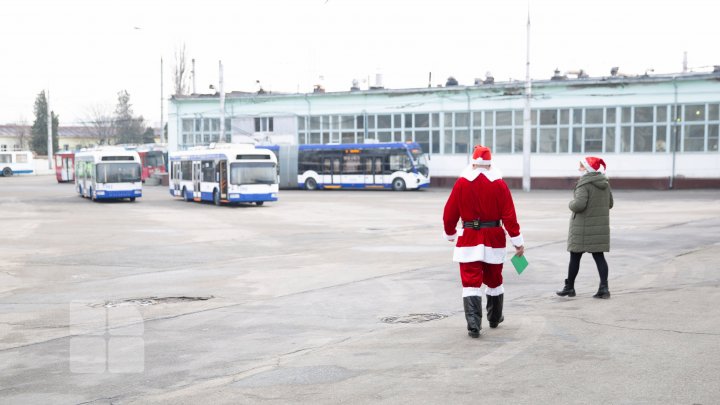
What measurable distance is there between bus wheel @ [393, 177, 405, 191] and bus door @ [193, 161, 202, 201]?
606 inches

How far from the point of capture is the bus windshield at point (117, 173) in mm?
41000

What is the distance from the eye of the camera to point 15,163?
87.4 meters

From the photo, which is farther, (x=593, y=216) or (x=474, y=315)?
(x=593, y=216)

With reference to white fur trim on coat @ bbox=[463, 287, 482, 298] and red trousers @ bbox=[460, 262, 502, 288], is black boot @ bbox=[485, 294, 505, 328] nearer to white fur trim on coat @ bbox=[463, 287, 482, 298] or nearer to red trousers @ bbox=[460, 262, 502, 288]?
red trousers @ bbox=[460, 262, 502, 288]

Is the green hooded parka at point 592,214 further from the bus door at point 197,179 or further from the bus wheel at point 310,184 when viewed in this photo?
the bus wheel at point 310,184

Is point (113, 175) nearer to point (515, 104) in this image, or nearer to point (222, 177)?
point (222, 177)

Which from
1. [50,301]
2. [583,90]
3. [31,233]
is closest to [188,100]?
[583,90]

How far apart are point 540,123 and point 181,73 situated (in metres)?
40.9

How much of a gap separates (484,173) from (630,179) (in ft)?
151

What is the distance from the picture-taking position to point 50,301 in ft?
37.8

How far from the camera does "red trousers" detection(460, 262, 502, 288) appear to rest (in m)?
8.42

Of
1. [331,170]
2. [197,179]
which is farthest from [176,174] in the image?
[331,170]

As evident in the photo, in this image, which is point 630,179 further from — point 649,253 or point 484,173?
point 484,173

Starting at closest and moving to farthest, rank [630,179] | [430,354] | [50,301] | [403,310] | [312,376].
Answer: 1. [312,376]
2. [430,354]
3. [403,310]
4. [50,301]
5. [630,179]
